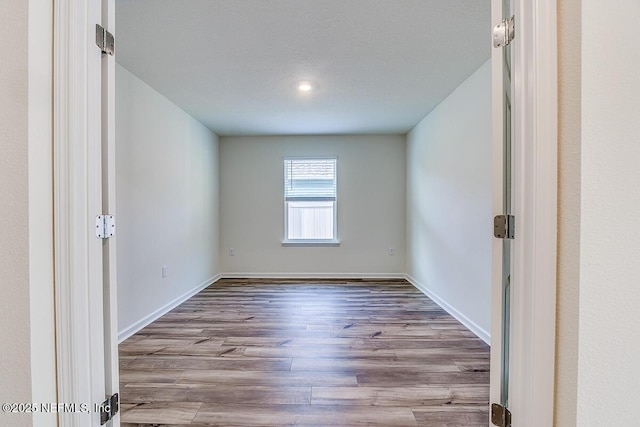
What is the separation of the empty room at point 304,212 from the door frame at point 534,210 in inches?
32.8

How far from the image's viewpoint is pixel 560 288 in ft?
2.87

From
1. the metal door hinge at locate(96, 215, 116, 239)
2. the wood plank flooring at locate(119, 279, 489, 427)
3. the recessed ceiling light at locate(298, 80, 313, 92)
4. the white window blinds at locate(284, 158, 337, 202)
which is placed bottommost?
the wood plank flooring at locate(119, 279, 489, 427)

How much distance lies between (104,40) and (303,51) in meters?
1.49

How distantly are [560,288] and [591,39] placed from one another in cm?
74

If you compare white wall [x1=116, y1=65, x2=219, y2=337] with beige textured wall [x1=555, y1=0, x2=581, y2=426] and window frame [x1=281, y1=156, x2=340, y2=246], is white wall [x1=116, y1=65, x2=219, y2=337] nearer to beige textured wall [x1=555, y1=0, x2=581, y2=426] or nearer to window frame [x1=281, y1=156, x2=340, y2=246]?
window frame [x1=281, y1=156, x2=340, y2=246]

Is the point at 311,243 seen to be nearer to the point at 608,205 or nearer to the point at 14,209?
the point at 14,209

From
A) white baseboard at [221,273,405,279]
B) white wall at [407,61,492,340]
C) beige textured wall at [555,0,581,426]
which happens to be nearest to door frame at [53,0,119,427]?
beige textured wall at [555,0,581,426]

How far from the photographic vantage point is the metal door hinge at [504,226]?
3.21 ft

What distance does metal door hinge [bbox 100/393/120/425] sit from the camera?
1.07 meters

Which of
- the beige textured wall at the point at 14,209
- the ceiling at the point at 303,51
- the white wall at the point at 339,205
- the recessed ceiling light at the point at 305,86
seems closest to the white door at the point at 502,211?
the ceiling at the point at 303,51

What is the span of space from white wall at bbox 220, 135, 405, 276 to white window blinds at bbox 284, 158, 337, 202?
0.40 feet

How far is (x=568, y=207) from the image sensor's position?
2.80ft

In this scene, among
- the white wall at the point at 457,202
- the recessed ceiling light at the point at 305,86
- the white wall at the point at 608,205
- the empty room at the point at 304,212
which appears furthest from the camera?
the recessed ceiling light at the point at 305,86

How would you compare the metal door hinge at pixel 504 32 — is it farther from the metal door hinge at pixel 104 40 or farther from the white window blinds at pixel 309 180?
the white window blinds at pixel 309 180
